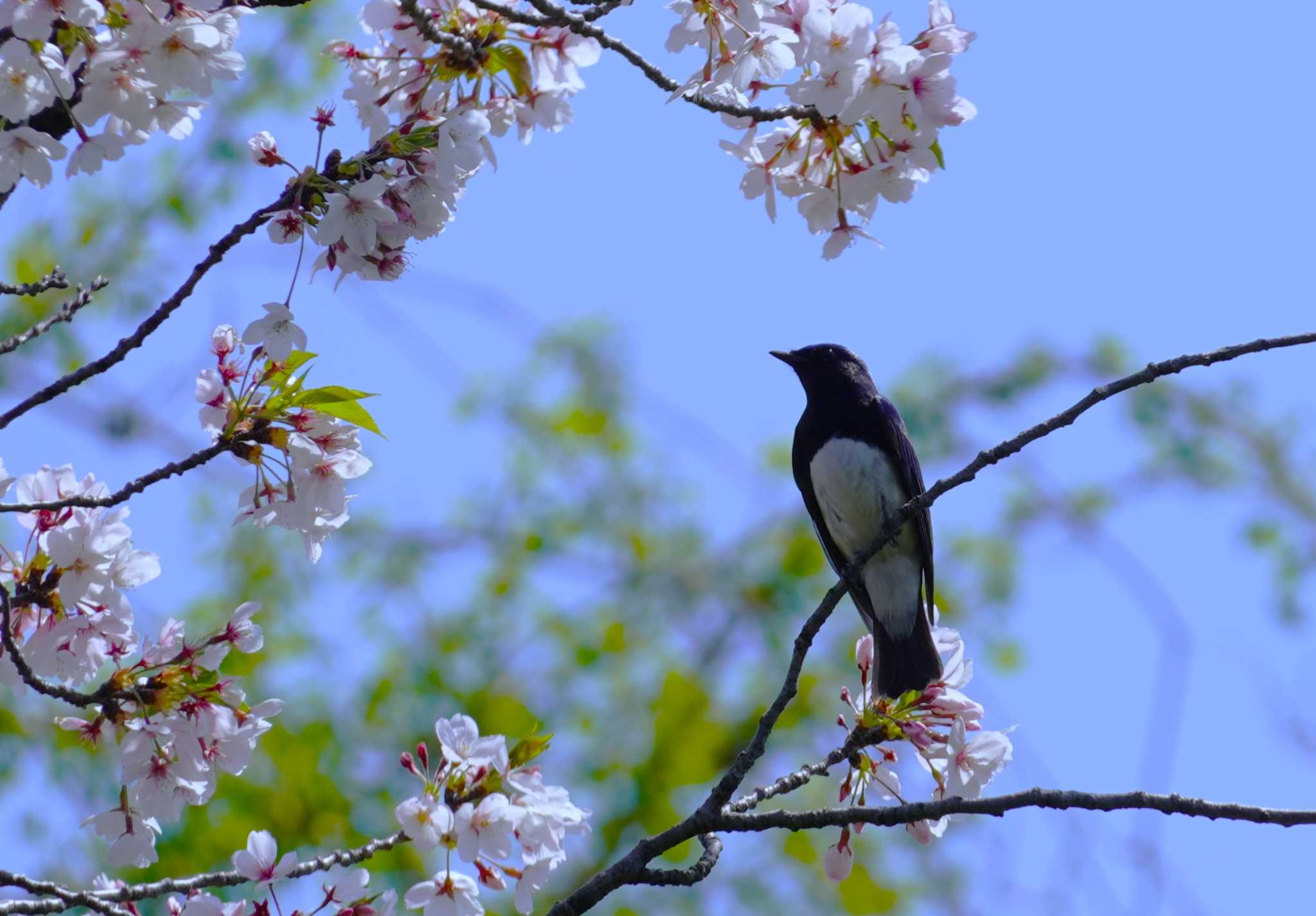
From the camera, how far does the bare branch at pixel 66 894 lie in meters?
2.03

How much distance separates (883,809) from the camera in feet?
6.86

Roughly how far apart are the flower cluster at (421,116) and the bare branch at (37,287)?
1.56 ft

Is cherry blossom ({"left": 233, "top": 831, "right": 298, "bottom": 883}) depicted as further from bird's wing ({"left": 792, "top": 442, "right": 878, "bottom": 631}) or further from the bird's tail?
bird's wing ({"left": 792, "top": 442, "right": 878, "bottom": 631})

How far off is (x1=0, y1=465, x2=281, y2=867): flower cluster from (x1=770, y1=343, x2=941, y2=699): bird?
101 inches

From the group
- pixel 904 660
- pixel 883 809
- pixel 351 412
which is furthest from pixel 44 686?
pixel 904 660

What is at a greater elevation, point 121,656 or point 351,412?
point 351,412

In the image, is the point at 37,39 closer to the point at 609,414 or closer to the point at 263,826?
the point at 263,826

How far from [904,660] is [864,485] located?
825 mm

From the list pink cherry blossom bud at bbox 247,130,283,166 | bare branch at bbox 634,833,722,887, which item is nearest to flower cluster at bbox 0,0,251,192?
pink cherry blossom bud at bbox 247,130,283,166

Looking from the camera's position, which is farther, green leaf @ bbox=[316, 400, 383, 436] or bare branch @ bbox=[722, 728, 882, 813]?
bare branch @ bbox=[722, 728, 882, 813]

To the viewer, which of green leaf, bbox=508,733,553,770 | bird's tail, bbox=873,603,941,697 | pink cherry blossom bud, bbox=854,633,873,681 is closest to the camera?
green leaf, bbox=508,733,553,770

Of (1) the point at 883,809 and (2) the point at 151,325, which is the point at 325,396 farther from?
(1) the point at 883,809

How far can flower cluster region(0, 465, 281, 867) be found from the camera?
2221mm

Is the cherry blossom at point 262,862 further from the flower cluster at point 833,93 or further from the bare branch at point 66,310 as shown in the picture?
the flower cluster at point 833,93
